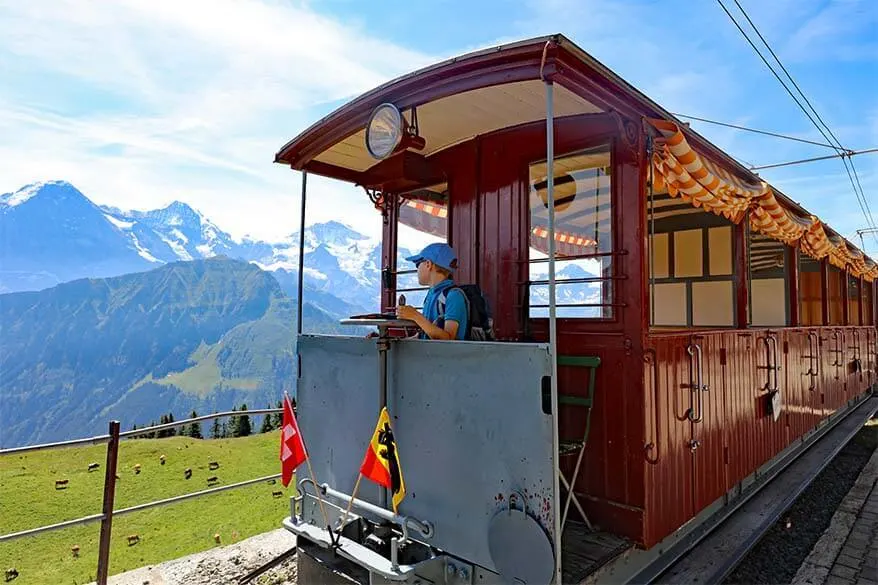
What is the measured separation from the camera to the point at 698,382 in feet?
11.3

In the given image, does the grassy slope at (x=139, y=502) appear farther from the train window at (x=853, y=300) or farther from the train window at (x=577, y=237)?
the train window at (x=853, y=300)

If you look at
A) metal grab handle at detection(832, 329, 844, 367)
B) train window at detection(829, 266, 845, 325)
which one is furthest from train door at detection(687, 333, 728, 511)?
train window at detection(829, 266, 845, 325)

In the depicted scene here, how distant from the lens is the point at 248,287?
18975 centimetres

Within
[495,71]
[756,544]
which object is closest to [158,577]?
[495,71]

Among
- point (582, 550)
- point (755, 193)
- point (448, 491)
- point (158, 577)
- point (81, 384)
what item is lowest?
point (81, 384)

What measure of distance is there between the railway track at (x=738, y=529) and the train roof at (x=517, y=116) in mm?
2442

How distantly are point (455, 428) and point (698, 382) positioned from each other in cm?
190

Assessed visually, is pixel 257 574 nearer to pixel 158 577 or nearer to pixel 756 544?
pixel 158 577

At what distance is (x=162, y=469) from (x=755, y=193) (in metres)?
17.1

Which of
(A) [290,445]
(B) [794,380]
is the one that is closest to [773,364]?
(B) [794,380]

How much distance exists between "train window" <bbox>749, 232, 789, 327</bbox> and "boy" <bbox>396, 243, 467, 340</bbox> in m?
5.09

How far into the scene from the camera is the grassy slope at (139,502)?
9.34 m

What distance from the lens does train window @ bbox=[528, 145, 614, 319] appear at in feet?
10.5

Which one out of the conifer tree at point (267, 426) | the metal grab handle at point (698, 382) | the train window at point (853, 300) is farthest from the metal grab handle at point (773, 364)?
the conifer tree at point (267, 426)
